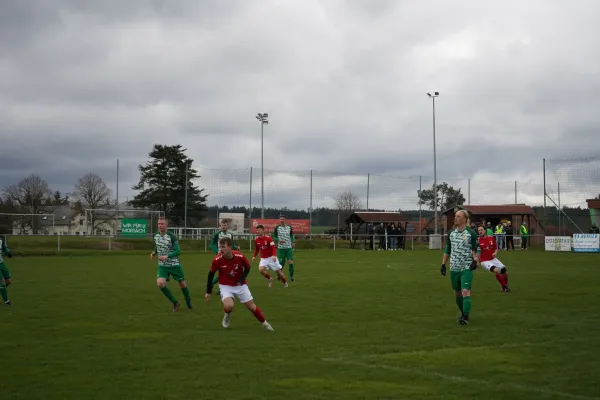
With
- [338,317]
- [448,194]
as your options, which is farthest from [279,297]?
[448,194]

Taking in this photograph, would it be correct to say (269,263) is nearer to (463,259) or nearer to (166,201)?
(463,259)

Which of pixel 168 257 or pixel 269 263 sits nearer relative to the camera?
pixel 168 257

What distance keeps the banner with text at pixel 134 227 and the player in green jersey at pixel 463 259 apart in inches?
A: 1522

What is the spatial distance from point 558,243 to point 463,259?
40940 millimetres

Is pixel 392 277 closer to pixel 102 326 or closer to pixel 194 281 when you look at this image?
pixel 194 281

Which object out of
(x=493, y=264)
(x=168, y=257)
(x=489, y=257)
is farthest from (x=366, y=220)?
(x=168, y=257)

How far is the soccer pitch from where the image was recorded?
8156 millimetres

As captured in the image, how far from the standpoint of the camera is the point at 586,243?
161 ft

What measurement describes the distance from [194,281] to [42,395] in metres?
16.6

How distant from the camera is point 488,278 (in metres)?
25.2

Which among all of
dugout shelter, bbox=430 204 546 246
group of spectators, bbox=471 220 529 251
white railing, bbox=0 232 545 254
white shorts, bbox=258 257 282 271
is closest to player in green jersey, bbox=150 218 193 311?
white shorts, bbox=258 257 282 271

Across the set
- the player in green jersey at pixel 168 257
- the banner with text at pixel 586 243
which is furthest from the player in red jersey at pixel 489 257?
the banner with text at pixel 586 243

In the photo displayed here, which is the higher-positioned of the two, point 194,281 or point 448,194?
point 448,194

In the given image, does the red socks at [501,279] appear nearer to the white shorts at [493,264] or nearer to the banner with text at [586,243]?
the white shorts at [493,264]
